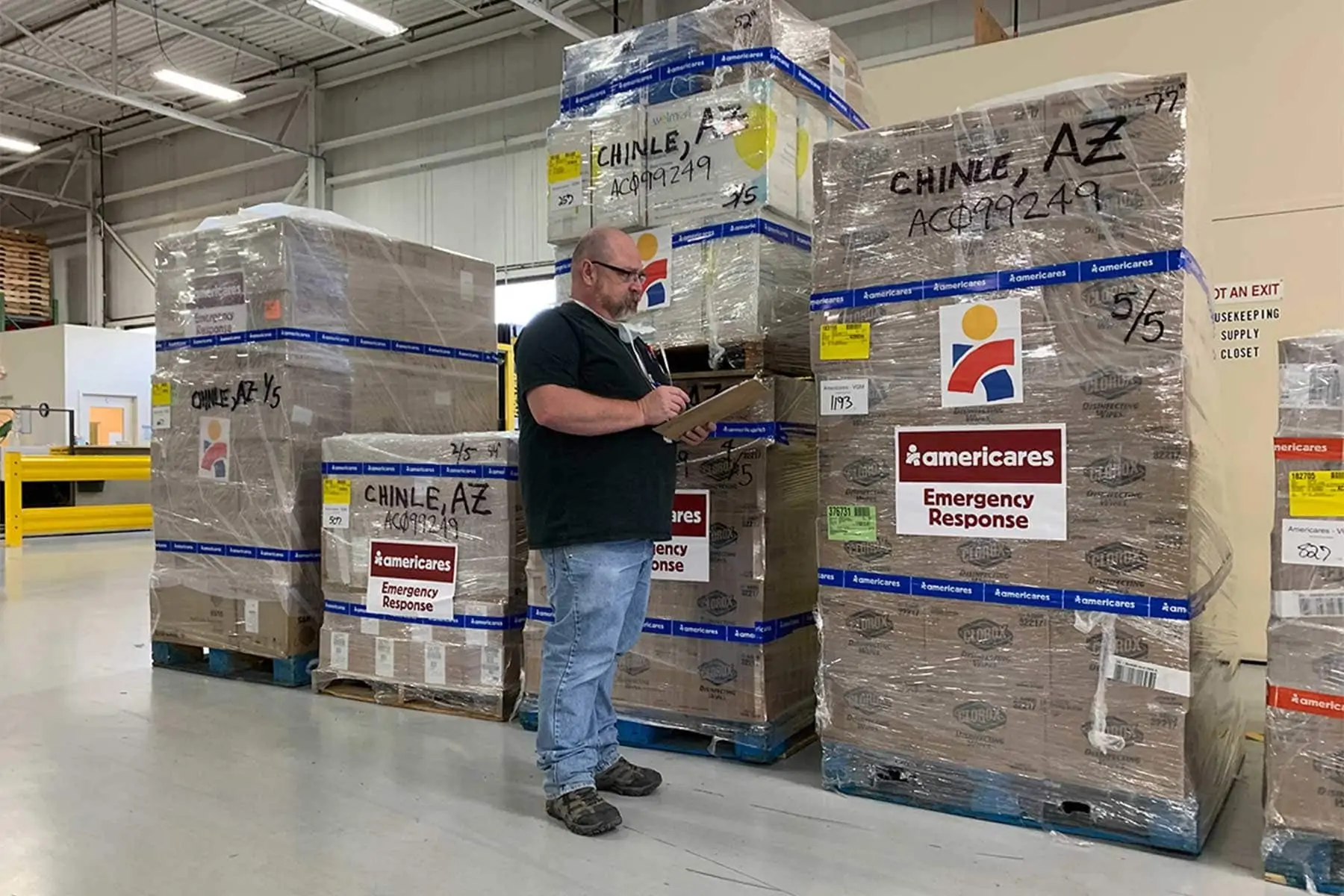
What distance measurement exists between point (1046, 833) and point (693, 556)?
4.42 ft

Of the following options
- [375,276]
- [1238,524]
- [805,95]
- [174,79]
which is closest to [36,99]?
[174,79]

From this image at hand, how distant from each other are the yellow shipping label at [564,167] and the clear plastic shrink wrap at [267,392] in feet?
4.54

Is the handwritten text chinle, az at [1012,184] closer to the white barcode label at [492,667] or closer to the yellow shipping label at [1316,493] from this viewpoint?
the yellow shipping label at [1316,493]

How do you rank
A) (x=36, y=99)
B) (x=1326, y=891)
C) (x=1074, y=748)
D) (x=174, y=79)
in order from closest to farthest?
(x=1326, y=891), (x=1074, y=748), (x=174, y=79), (x=36, y=99)

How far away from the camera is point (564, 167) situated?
11.6 feet

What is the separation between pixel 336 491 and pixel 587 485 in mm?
1988

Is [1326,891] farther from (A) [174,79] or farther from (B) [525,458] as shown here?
(A) [174,79]

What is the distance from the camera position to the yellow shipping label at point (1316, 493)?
216cm

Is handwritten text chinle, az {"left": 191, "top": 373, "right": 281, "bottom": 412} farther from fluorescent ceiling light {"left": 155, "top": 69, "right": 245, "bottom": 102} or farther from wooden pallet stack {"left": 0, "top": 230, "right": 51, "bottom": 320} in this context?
wooden pallet stack {"left": 0, "top": 230, "right": 51, "bottom": 320}

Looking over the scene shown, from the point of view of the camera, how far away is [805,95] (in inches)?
131

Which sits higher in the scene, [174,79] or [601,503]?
[174,79]

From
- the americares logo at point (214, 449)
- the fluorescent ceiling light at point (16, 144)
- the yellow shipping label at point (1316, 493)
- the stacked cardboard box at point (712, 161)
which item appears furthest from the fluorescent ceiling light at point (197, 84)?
the yellow shipping label at point (1316, 493)

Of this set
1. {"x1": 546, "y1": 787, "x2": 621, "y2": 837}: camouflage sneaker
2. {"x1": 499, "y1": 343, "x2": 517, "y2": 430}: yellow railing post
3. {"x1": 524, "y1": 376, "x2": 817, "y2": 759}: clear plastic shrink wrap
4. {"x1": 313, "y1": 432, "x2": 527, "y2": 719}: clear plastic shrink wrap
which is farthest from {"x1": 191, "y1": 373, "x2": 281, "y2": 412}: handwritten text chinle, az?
{"x1": 499, "y1": 343, "x2": 517, "y2": 430}: yellow railing post

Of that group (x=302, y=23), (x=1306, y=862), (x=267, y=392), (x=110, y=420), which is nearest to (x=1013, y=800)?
(x=1306, y=862)
